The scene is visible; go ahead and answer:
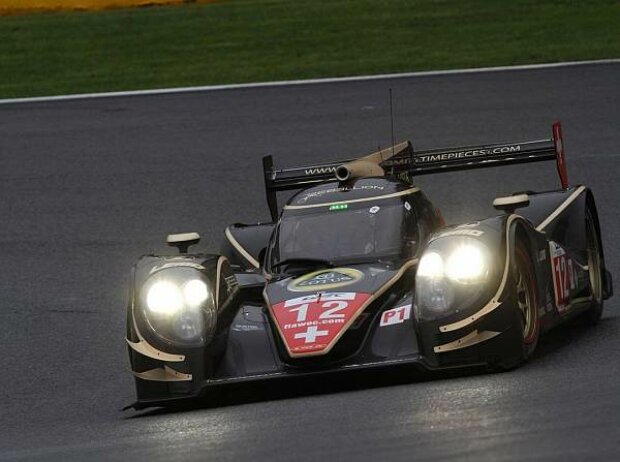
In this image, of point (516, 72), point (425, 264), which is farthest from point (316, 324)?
point (516, 72)

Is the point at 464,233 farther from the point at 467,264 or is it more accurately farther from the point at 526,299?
the point at 526,299

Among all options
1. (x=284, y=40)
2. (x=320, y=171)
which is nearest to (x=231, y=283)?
(x=320, y=171)

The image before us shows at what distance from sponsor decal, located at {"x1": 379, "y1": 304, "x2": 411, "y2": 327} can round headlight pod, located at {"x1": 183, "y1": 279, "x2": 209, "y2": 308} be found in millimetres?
927

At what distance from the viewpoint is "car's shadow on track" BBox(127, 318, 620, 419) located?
823 cm

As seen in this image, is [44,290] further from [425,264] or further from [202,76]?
[202,76]

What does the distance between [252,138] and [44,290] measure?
14.2 feet

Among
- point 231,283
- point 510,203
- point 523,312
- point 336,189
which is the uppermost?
point 336,189

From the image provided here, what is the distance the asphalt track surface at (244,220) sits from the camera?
650cm

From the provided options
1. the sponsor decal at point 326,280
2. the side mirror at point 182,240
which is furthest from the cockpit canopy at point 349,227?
the side mirror at point 182,240

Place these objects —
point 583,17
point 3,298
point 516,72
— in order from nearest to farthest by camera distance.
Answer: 1. point 3,298
2. point 516,72
3. point 583,17

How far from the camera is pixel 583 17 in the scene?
1988cm

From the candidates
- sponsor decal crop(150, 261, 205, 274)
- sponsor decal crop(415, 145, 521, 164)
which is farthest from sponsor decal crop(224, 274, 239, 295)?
sponsor decal crop(415, 145, 521, 164)

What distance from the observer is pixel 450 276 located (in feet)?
26.8

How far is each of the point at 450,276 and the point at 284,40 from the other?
11.9 meters
